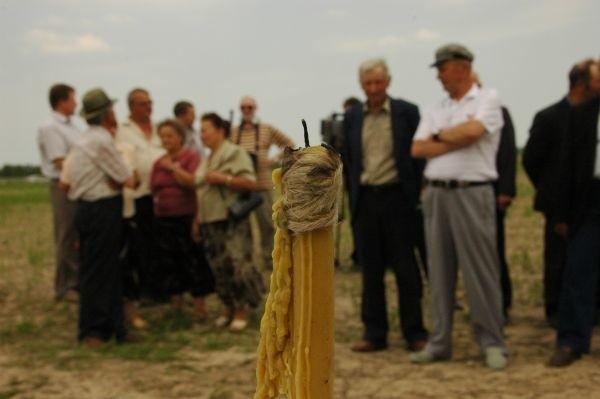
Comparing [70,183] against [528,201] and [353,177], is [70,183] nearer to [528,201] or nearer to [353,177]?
[353,177]

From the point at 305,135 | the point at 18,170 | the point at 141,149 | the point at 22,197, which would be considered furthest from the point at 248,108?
the point at 18,170

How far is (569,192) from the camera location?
5.14 m

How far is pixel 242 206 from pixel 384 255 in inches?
52.1

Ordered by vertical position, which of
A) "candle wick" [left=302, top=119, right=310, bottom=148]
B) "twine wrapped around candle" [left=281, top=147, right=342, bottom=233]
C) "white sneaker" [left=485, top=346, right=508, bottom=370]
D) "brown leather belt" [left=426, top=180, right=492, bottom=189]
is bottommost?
"white sneaker" [left=485, top=346, right=508, bottom=370]

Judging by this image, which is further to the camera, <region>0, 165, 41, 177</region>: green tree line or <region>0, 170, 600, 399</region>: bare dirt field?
<region>0, 165, 41, 177</region>: green tree line

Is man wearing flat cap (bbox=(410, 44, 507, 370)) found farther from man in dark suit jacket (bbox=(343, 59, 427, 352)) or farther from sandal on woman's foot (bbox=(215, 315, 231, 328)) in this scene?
sandal on woman's foot (bbox=(215, 315, 231, 328))

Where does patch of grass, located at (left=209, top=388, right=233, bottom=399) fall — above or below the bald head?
below

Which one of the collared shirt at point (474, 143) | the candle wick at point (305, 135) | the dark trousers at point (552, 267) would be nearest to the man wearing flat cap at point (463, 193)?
the collared shirt at point (474, 143)

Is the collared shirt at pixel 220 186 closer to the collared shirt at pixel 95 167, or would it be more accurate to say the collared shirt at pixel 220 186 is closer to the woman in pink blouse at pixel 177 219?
the woman in pink blouse at pixel 177 219

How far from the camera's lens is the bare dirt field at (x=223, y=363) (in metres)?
4.79

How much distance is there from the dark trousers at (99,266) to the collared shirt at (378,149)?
192cm

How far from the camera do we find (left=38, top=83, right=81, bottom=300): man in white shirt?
7.51m

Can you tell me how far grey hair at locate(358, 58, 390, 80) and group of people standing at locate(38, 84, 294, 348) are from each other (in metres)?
1.39

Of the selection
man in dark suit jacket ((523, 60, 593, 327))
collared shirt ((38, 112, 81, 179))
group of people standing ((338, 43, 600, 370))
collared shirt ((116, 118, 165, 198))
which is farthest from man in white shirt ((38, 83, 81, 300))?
man in dark suit jacket ((523, 60, 593, 327))
